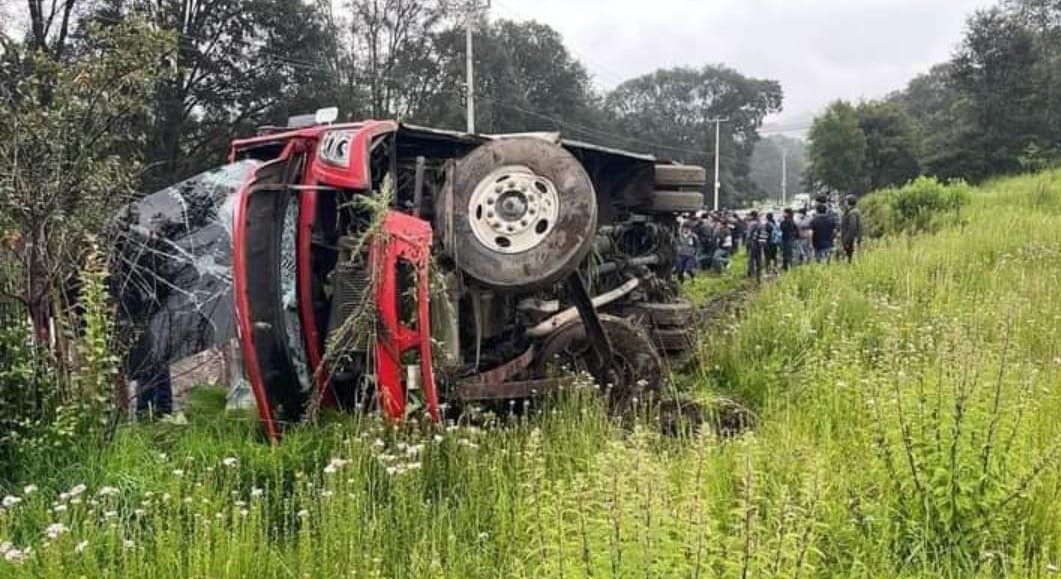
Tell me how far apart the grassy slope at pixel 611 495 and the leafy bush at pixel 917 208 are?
1205cm

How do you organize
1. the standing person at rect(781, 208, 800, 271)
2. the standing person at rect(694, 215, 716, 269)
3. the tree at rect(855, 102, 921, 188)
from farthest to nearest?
the tree at rect(855, 102, 921, 188)
the standing person at rect(694, 215, 716, 269)
the standing person at rect(781, 208, 800, 271)

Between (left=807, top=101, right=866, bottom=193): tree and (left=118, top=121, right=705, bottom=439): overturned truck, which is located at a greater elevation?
(left=807, top=101, right=866, bottom=193): tree

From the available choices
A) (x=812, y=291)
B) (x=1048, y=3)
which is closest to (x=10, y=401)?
(x=812, y=291)

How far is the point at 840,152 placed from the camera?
40.4 metres

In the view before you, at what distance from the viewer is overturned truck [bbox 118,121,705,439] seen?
169 inches

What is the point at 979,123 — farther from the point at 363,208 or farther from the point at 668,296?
the point at 363,208

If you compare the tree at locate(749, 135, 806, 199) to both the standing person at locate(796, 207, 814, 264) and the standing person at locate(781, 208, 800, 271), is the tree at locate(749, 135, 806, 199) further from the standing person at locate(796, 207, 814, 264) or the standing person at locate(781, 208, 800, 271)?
the standing person at locate(781, 208, 800, 271)

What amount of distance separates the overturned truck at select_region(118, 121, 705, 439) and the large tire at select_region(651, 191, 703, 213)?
1.75m

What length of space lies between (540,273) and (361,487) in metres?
1.86

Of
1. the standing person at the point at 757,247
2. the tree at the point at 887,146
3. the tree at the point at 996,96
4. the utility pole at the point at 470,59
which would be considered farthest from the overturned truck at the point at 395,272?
the tree at the point at 887,146

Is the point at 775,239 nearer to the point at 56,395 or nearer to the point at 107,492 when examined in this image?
the point at 56,395

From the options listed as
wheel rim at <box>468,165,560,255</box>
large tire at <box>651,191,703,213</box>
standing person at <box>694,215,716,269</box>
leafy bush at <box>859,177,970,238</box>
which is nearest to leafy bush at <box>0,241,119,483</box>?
wheel rim at <box>468,165,560,255</box>

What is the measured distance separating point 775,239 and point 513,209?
12.2m

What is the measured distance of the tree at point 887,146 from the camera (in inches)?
1533
